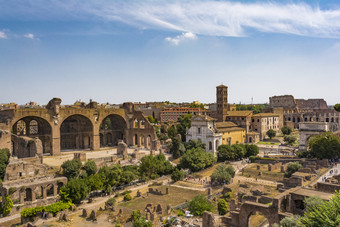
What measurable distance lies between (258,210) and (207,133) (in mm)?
31976

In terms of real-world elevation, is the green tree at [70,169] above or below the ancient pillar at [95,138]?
below

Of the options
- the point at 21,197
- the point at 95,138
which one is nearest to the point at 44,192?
the point at 21,197

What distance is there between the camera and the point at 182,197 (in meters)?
30.7

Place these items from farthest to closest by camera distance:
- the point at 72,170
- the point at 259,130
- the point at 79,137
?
the point at 259,130
the point at 79,137
the point at 72,170

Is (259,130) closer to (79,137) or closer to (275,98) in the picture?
(79,137)

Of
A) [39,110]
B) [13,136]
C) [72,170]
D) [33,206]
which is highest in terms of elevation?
[39,110]

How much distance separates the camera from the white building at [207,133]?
168 ft

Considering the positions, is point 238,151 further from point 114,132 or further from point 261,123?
point 114,132

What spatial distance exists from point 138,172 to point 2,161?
17139 millimetres

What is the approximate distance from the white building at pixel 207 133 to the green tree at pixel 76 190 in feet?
86.1

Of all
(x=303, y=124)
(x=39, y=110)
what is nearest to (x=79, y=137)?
(x=39, y=110)

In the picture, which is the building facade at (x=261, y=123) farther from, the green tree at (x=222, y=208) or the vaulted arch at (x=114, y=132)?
the green tree at (x=222, y=208)

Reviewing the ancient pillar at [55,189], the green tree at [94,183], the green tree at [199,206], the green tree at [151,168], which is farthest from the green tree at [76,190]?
the green tree at [199,206]

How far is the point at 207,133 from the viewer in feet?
170
